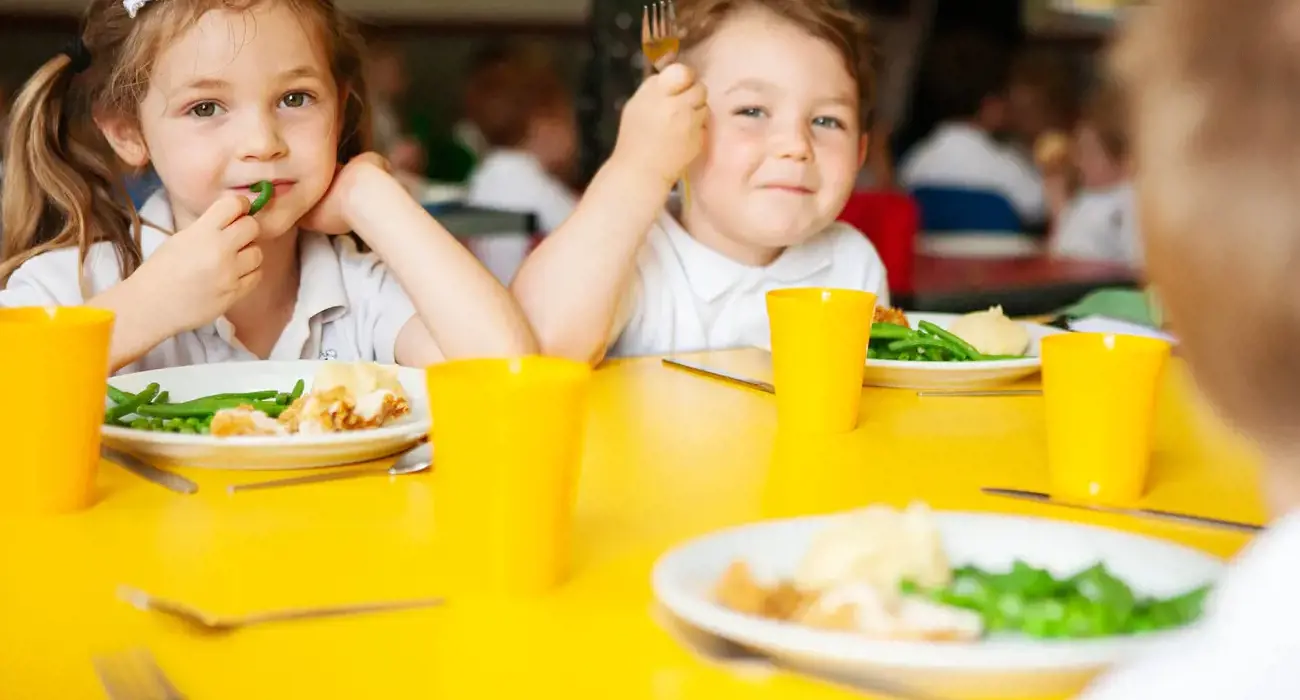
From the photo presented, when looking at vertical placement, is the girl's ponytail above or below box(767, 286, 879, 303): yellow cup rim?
above

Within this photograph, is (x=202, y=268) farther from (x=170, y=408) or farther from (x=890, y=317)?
(x=890, y=317)

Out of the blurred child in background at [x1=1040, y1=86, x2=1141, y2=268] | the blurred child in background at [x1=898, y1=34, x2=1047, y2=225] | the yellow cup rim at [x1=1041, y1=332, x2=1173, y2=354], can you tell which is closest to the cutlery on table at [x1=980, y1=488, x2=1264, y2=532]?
the yellow cup rim at [x1=1041, y1=332, x2=1173, y2=354]

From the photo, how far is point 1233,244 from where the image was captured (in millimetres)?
521

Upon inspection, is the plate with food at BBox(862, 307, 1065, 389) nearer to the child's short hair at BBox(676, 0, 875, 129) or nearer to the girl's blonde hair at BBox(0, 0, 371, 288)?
the child's short hair at BBox(676, 0, 875, 129)

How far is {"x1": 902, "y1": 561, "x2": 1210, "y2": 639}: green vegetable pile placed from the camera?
0.65 meters

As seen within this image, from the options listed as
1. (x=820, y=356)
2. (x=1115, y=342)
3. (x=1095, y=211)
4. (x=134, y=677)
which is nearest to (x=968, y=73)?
(x=1095, y=211)

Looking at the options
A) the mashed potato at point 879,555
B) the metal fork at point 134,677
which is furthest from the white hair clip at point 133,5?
the mashed potato at point 879,555

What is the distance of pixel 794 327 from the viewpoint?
1.23m

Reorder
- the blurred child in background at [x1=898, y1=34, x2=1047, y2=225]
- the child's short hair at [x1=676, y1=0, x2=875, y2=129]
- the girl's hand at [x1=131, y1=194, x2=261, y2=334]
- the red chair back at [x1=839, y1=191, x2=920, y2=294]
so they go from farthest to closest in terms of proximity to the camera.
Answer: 1. the blurred child in background at [x1=898, y1=34, x2=1047, y2=225]
2. the red chair back at [x1=839, y1=191, x2=920, y2=294]
3. the child's short hair at [x1=676, y1=0, x2=875, y2=129]
4. the girl's hand at [x1=131, y1=194, x2=261, y2=334]

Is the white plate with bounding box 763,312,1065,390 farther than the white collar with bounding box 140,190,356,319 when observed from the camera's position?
No

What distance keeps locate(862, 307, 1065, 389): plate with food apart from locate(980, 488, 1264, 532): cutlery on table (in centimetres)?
40

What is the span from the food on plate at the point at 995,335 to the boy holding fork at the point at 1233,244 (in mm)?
1019

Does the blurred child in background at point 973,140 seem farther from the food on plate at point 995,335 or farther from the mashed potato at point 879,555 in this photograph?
the mashed potato at point 879,555

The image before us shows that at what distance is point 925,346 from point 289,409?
2.53 ft
